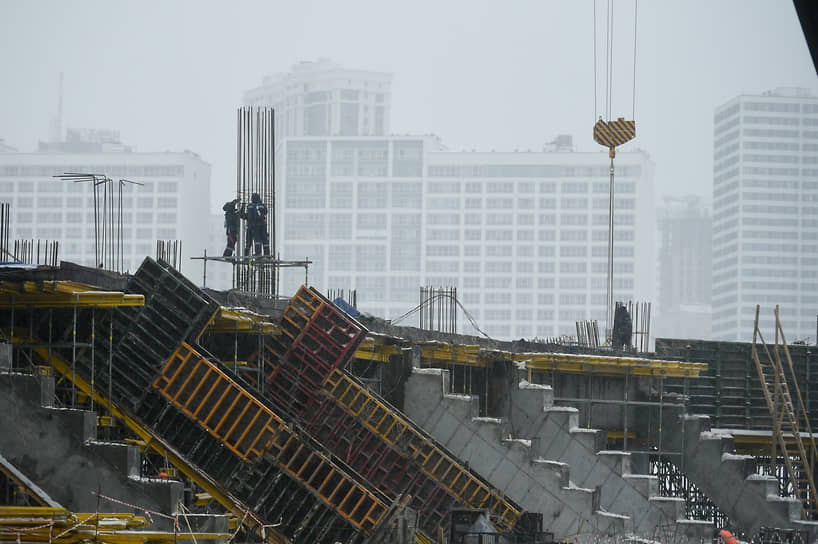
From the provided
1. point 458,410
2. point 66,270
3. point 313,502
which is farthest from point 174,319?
point 458,410

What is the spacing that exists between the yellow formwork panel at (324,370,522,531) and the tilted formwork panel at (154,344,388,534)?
3.96 meters

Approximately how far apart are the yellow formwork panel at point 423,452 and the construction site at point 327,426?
6 centimetres

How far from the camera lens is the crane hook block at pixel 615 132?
6569 centimetres

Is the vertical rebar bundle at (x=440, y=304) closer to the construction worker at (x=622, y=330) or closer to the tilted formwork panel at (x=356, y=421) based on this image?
the construction worker at (x=622, y=330)

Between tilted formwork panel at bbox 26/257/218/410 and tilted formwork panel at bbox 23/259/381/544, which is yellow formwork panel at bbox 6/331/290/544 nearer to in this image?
tilted formwork panel at bbox 23/259/381/544

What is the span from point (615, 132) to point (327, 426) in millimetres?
39984

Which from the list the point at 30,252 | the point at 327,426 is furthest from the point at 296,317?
the point at 30,252

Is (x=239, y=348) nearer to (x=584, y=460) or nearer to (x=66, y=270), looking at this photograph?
(x=66, y=270)

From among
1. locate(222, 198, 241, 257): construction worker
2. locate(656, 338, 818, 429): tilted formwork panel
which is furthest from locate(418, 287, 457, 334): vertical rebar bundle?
locate(656, 338, 818, 429): tilted formwork panel

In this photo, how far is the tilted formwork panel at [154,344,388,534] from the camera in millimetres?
25516

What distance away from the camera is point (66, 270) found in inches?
923

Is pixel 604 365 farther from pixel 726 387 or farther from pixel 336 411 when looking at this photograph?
pixel 336 411

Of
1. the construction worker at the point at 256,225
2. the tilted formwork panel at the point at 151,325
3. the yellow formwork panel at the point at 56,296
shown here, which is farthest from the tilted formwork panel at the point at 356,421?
the construction worker at the point at 256,225

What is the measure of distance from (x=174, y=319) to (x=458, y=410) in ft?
34.0
